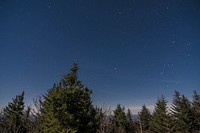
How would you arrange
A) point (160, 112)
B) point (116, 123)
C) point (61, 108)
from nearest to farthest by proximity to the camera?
1. point (61, 108)
2. point (160, 112)
3. point (116, 123)

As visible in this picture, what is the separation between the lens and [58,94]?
17.6m

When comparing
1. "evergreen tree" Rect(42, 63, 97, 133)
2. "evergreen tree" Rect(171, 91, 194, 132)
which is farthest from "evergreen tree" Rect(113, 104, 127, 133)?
"evergreen tree" Rect(42, 63, 97, 133)

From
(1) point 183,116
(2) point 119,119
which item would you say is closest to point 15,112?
→ (2) point 119,119

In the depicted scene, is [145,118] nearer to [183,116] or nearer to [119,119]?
[119,119]

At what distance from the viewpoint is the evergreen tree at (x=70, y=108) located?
16875mm

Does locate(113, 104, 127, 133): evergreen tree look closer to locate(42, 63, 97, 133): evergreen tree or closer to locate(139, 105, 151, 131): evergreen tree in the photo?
locate(139, 105, 151, 131): evergreen tree

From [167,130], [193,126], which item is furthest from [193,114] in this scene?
[167,130]

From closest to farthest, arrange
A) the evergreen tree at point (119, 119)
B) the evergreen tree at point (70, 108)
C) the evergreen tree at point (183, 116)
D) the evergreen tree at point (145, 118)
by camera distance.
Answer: the evergreen tree at point (70, 108), the evergreen tree at point (183, 116), the evergreen tree at point (119, 119), the evergreen tree at point (145, 118)

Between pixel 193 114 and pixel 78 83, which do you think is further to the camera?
pixel 193 114

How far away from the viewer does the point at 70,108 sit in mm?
18031

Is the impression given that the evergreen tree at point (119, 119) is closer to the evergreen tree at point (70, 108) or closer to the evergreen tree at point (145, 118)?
the evergreen tree at point (145, 118)

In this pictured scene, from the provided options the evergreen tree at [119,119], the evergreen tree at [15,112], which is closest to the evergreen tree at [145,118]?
the evergreen tree at [119,119]

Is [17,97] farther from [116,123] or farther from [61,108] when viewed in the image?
[61,108]

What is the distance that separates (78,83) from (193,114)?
134 feet
